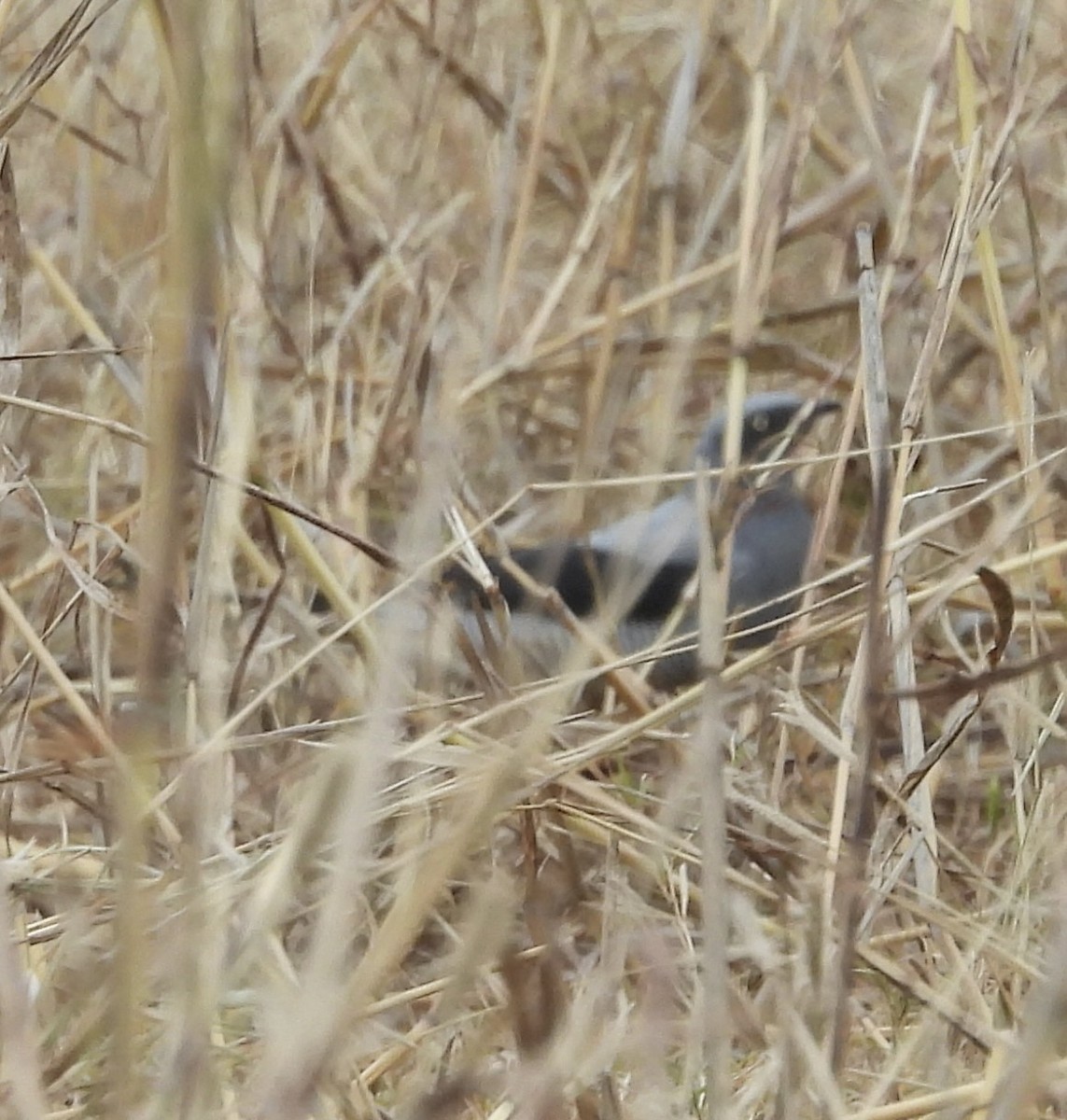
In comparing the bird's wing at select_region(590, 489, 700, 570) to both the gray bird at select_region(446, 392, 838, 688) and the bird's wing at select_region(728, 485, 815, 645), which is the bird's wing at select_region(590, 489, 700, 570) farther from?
the bird's wing at select_region(728, 485, 815, 645)

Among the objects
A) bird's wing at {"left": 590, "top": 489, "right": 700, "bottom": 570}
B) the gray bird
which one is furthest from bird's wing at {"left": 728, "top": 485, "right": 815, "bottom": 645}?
bird's wing at {"left": 590, "top": 489, "right": 700, "bottom": 570}

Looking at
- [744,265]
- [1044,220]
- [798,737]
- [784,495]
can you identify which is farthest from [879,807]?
[784,495]

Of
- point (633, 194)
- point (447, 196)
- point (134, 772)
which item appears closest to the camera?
point (134, 772)

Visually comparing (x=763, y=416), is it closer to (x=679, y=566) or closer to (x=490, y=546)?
(x=679, y=566)

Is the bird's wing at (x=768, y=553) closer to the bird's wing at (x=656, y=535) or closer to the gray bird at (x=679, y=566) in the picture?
the gray bird at (x=679, y=566)

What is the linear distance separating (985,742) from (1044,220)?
0.82 m

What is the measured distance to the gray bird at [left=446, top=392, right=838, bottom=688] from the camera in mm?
1695

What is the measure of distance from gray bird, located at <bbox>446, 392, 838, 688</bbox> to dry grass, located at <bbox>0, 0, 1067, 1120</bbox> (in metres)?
0.06

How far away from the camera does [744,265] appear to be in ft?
3.61

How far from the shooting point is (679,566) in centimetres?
205

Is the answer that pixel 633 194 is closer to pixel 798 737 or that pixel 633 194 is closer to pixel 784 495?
pixel 784 495

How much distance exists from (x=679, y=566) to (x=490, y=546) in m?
0.43

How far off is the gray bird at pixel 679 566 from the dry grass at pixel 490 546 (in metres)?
0.06

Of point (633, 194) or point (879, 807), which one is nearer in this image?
point (879, 807)
